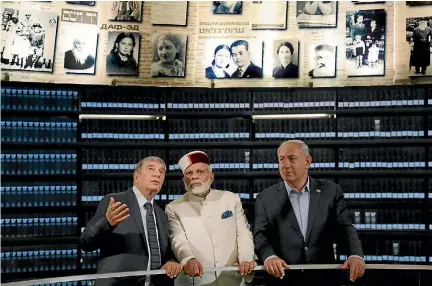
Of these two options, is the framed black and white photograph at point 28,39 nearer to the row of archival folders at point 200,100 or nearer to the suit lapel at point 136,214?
the row of archival folders at point 200,100

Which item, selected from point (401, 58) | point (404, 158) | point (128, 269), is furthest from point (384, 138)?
point (128, 269)

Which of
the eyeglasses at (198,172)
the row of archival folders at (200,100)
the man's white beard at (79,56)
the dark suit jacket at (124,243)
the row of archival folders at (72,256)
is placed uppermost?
the man's white beard at (79,56)

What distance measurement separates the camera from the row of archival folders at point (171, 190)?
6.46 m

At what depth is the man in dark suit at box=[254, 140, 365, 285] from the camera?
3.42 m

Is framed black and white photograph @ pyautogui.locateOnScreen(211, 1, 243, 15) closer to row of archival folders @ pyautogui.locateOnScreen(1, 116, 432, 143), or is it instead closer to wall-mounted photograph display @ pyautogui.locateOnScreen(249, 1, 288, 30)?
wall-mounted photograph display @ pyautogui.locateOnScreen(249, 1, 288, 30)

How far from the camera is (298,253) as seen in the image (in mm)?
3412

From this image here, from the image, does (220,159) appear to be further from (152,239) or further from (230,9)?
(152,239)

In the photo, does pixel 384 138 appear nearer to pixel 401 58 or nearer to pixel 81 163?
pixel 401 58

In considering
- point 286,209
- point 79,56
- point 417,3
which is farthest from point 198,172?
point 417,3

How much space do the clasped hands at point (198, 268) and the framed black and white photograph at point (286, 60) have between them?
4085mm

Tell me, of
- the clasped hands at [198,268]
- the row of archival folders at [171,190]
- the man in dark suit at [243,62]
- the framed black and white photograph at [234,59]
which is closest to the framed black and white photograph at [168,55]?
the framed black and white photograph at [234,59]

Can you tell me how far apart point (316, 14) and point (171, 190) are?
8.06 feet

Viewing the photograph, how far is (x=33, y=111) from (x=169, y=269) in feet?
12.7

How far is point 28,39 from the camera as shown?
6.66 meters
